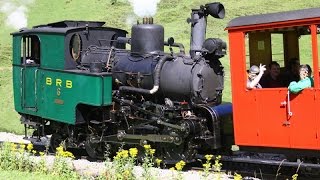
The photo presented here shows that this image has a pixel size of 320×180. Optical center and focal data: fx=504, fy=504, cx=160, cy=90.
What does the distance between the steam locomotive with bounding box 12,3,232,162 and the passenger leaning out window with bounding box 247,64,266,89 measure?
1.21 meters

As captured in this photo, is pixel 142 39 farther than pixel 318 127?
Yes

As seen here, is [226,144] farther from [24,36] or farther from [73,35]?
[24,36]

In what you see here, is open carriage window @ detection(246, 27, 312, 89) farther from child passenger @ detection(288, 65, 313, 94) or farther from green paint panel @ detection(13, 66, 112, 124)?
green paint panel @ detection(13, 66, 112, 124)

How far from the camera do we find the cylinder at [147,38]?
10.1 m

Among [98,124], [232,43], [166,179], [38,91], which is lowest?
[166,179]

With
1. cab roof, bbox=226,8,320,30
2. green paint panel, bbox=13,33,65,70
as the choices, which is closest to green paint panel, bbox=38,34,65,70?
green paint panel, bbox=13,33,65,70

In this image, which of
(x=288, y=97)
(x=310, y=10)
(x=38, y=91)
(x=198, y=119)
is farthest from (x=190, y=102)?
(x=38, y=91)

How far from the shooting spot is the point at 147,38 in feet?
33.1

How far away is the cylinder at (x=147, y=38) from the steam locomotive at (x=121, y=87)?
20mm

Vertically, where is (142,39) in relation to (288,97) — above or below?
above

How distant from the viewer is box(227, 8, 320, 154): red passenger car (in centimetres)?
733

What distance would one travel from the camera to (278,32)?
26.1ft

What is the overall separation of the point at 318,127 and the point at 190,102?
2791mm

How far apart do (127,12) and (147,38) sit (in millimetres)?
34492
